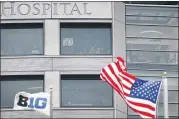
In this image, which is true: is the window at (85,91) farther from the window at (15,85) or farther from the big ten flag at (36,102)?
the big ten flag at (36,102)

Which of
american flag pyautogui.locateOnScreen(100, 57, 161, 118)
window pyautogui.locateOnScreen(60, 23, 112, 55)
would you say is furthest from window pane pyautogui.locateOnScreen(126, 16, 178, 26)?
american flag pyautogui.locateOnScreen(100, 57, 161, 118)

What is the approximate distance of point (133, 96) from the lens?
20875 millimetres

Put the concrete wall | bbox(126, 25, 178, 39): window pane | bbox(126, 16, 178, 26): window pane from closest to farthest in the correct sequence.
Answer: the concrete wall, bbox(126, 25, 178, 39): window pane, bbox(126, 16, 178, 26): window pane

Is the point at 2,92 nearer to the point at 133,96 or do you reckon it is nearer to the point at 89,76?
the point at 89,76

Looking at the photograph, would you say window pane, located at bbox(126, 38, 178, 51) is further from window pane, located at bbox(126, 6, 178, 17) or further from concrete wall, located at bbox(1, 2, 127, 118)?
window pane, located at bbox(126, 6, 178, 17)

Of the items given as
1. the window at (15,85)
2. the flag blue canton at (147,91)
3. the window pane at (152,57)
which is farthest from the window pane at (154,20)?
the flag blue canton at (147,91)

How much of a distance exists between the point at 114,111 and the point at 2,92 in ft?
19.9

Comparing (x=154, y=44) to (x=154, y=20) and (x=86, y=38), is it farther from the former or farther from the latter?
(x=86, y=38)

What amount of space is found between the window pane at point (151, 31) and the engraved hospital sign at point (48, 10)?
209 cm

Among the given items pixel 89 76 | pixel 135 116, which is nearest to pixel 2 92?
pixel 89 76

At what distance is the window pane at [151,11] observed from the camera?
31.1 meters

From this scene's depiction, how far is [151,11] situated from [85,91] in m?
5.87

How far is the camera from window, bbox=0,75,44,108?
29.8 metres

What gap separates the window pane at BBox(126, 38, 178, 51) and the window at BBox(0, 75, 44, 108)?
5.35 metres
